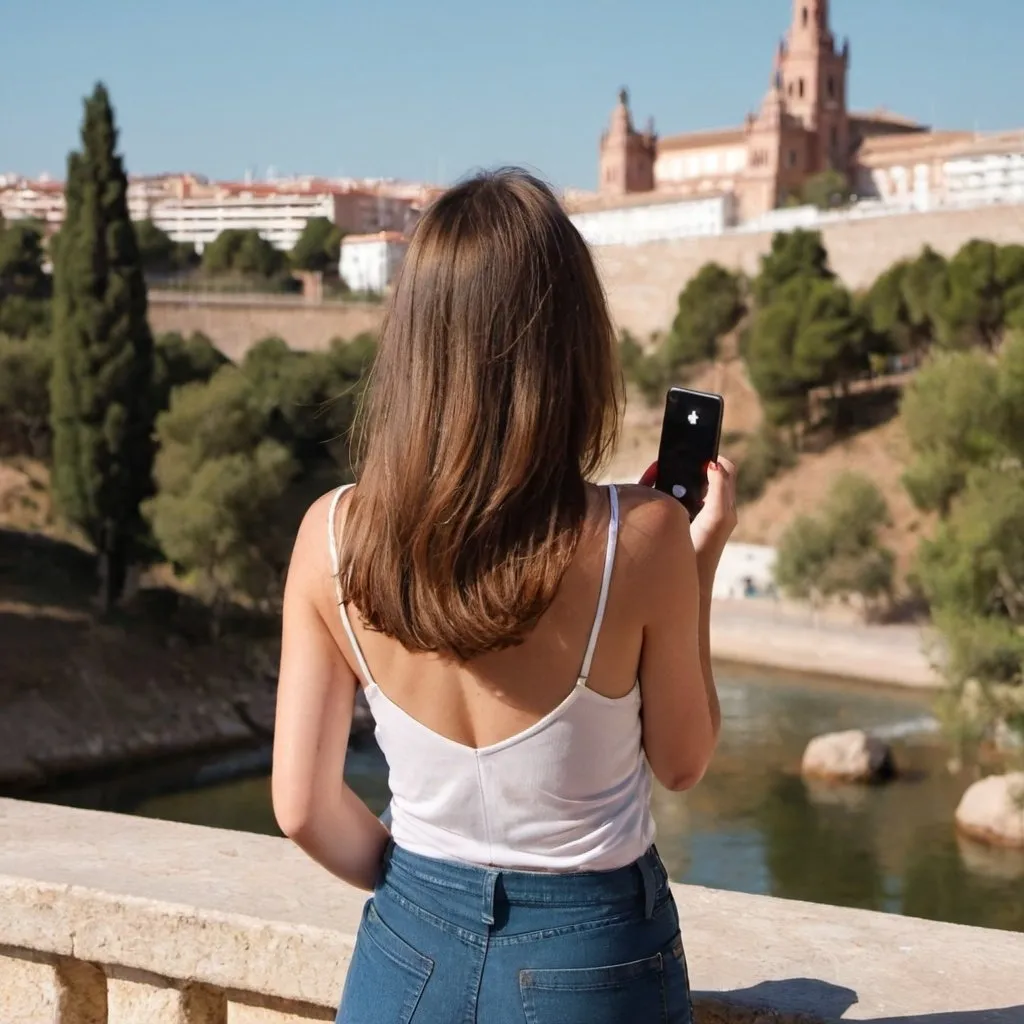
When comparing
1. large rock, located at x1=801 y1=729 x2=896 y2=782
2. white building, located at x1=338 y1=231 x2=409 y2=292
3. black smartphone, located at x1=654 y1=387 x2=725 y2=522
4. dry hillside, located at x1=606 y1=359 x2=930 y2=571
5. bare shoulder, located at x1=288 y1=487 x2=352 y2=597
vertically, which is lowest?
large rock, located at x1=801 y1=729 x2=896 y2=782

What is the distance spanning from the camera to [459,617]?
0.95 meters

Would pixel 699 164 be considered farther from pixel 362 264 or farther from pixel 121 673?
pixel 121 673

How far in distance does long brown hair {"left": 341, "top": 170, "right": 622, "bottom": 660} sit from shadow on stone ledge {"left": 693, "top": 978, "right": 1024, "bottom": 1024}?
47 cm

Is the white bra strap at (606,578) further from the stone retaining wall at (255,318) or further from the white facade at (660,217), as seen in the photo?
the white facade at (660,217)

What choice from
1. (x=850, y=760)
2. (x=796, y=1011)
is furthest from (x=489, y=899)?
(x=850, y=760)

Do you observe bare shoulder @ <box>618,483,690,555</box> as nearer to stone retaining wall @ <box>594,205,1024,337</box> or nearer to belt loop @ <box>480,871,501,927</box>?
belt loop @ <box>480,871,501,927</box>

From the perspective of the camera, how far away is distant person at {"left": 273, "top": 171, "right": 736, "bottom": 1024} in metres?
0.95

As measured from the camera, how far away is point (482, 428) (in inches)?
37.5

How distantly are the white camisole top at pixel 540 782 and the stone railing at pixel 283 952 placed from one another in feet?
1.13

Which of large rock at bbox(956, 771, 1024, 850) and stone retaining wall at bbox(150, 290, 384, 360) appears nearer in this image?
large rock at bbox(956, 771, 1024, 850)

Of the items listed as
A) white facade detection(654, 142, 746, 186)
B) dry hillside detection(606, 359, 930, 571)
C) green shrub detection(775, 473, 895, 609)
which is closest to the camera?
green shrub detection(775, 473, 895, 609)

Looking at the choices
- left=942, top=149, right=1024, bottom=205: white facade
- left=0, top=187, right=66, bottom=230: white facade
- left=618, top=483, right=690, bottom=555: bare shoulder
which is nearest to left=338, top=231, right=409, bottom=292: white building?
left=0, top=187, right=66, bottom=230: white facade

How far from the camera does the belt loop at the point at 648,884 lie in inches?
39.3

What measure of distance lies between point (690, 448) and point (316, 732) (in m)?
0.32
